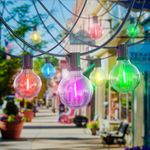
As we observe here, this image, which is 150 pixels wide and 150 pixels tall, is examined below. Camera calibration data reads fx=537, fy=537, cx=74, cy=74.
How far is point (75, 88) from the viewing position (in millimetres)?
4488

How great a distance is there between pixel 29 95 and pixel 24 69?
0.85 feet

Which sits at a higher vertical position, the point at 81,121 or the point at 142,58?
the point at 142,58

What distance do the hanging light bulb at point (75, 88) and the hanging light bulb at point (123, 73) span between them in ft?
1.23

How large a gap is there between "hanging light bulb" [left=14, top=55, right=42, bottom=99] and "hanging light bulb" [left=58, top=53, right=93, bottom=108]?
1.15ft

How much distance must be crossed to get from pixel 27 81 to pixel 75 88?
0.51 meters

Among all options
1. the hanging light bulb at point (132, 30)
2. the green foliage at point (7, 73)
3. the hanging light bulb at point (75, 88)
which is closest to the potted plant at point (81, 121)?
the green foliage at point (7, 73)

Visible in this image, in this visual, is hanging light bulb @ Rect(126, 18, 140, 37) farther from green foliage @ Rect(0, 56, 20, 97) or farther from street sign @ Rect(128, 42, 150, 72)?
green foliage @ Rect(0, 56, 20, 97)

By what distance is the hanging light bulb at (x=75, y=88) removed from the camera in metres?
4.48

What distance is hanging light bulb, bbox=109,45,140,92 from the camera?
4777mm

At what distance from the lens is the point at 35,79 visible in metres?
4.81

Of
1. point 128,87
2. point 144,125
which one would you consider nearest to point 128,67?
point 128,87

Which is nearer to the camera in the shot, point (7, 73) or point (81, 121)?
point (81, 121)

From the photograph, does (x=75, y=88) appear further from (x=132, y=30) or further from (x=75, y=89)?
(x=132, y=30)

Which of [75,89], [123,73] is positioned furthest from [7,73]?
[75,89]
